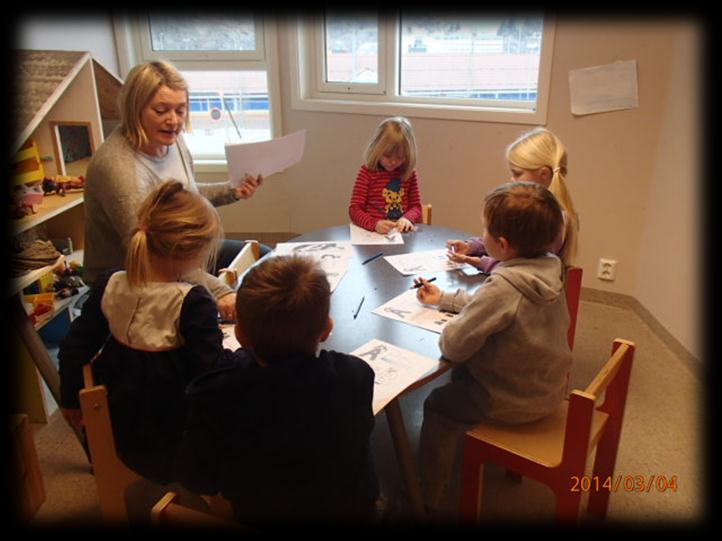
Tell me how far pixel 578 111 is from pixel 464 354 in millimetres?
1919

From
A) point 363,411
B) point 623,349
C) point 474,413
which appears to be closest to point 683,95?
point 623,349

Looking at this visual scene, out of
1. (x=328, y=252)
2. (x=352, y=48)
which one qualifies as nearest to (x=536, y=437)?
(x=328, y=252)

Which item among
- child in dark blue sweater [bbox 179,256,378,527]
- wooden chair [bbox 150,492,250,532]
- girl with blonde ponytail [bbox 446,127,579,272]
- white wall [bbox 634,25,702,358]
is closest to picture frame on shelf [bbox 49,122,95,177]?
girl with blonde ponytail [bbox 446,127,579,272]

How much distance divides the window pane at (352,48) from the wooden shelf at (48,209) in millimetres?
1774

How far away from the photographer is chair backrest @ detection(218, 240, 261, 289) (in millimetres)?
1668

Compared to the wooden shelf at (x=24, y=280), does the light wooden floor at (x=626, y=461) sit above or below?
below

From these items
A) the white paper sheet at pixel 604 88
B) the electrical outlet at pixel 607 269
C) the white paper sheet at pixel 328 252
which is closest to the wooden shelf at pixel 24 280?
the white paper sheet at pixel 328 252

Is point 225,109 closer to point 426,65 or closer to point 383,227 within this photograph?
point 426,65

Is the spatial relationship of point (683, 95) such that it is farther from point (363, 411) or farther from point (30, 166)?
point (30, 166)

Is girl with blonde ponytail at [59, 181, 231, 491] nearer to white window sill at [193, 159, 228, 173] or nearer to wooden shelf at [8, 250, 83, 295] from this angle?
wooden shelf at [8, 250, 83, 295]

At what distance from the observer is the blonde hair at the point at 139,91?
1.73 m

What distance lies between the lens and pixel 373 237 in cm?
214

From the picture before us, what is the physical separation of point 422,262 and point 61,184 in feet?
4.80
